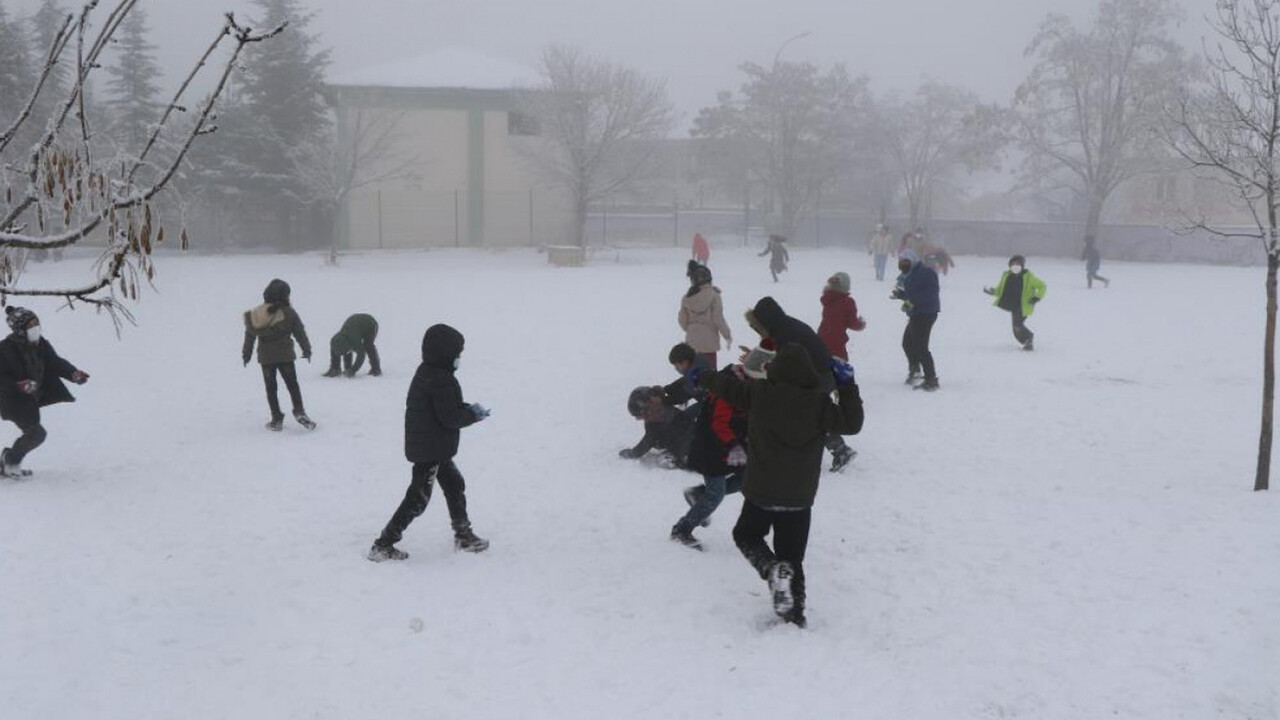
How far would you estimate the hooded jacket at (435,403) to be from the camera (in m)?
6.52

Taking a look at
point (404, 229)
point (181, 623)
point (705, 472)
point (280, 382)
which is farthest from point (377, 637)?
point (404, 229)

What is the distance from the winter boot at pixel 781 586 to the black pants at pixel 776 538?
0.03 m

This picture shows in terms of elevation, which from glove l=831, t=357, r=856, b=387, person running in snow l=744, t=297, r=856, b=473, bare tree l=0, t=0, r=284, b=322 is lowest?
glove l=831, t=357, r=856, b=387

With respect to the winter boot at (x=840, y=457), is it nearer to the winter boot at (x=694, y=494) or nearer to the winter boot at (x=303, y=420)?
the winter boot at (x=694, y=494)

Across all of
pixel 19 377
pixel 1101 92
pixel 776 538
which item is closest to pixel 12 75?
pixel 19 377

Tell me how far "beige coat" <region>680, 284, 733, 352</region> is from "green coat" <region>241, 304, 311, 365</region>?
3.84 m

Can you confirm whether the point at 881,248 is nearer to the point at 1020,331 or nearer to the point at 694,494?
the point at 1020,331

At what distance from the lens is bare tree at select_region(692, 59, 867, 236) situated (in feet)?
162

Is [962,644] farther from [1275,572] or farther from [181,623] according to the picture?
[181,623]

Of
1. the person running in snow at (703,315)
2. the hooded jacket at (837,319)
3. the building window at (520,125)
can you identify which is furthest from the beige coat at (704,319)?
the building window at (520,125)

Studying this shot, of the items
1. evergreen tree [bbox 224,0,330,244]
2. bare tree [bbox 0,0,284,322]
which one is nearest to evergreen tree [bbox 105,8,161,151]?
evergreen tree [bbox 224,0,330,244]

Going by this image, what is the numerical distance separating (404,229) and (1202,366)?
122 feet

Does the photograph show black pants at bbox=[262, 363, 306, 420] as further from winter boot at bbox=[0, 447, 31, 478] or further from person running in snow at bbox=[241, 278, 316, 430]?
winter boot at bbox=[0, 447, 31, 478]

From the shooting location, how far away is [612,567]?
6.82 meters
